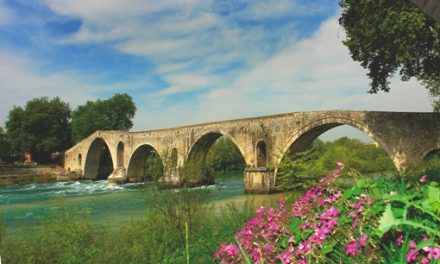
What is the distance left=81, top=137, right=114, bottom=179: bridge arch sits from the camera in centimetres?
5912

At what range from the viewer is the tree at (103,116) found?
67.6 metres

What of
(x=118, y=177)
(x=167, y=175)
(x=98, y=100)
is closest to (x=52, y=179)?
(x=118, y=177)

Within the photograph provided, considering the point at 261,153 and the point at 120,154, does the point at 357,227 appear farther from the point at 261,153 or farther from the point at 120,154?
the point at 120,154

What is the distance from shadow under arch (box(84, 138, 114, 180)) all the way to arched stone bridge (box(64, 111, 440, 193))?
567 centimetres

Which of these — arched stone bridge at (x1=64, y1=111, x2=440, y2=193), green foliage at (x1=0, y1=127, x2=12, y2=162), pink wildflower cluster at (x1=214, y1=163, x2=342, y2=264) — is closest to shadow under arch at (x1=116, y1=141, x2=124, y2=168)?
arched stone bridge at (x1=64, y1=111, x2=440, y2=193)

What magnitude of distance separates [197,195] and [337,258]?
6558mm

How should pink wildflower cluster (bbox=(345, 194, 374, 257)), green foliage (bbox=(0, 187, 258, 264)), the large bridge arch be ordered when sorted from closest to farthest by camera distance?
pink wildflower cluster (bbox=(345, 194, 374, 257))
green foliage (bbox=(0, 187, 258, 264))
the large bridge arch

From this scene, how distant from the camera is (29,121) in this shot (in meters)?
64.0

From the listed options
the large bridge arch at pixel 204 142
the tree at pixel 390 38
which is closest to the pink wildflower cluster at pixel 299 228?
the tree at pixel 390 38

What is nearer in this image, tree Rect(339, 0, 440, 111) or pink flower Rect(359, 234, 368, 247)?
pink flower Rect(359, 234, 368, 247)

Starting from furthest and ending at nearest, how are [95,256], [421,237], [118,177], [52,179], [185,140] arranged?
1. [52,179]
2. [118,177]
3. [185,140]
4. [95,256]
5. [421,237]

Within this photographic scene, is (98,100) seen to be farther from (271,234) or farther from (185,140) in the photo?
(271,234)

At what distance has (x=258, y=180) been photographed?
2869cm

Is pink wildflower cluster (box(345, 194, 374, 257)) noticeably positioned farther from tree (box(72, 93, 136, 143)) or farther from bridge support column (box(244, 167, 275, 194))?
tree (box(72, 93, 136, 143))
